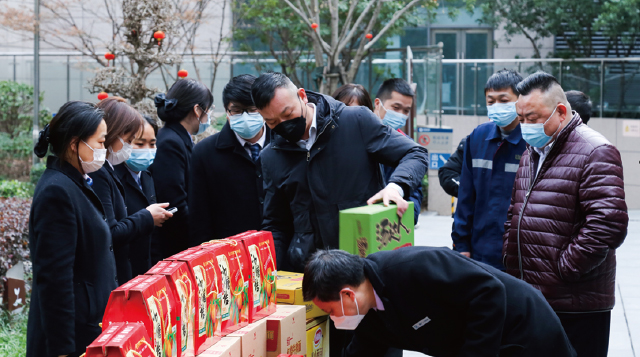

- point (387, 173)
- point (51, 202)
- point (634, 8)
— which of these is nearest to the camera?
point (51, 202)

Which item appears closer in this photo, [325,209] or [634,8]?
[325,209]

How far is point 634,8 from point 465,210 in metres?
10.5

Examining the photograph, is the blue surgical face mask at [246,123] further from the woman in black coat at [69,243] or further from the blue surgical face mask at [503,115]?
the blue surgical face mask at [503,115]

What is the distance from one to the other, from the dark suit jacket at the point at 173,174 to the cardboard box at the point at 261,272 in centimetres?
156

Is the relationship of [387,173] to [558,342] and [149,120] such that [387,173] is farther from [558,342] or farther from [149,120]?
[558,342]

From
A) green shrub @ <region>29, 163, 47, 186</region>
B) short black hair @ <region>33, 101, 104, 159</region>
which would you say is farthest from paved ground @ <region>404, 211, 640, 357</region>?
green shrub @ <region>29, 163, 47, 186</region>

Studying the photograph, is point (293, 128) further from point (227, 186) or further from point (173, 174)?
point (173, 174)

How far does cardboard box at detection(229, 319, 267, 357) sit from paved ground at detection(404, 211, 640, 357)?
2.68 meters

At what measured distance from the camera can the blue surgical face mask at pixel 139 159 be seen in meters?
3.81

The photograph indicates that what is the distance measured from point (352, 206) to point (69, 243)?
1.25 m

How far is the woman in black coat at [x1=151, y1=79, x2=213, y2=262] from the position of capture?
4.15m

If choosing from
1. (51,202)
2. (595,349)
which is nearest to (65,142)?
(51,202)

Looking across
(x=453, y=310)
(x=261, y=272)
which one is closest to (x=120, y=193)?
(x=261, y=272)

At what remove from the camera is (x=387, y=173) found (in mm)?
4285
